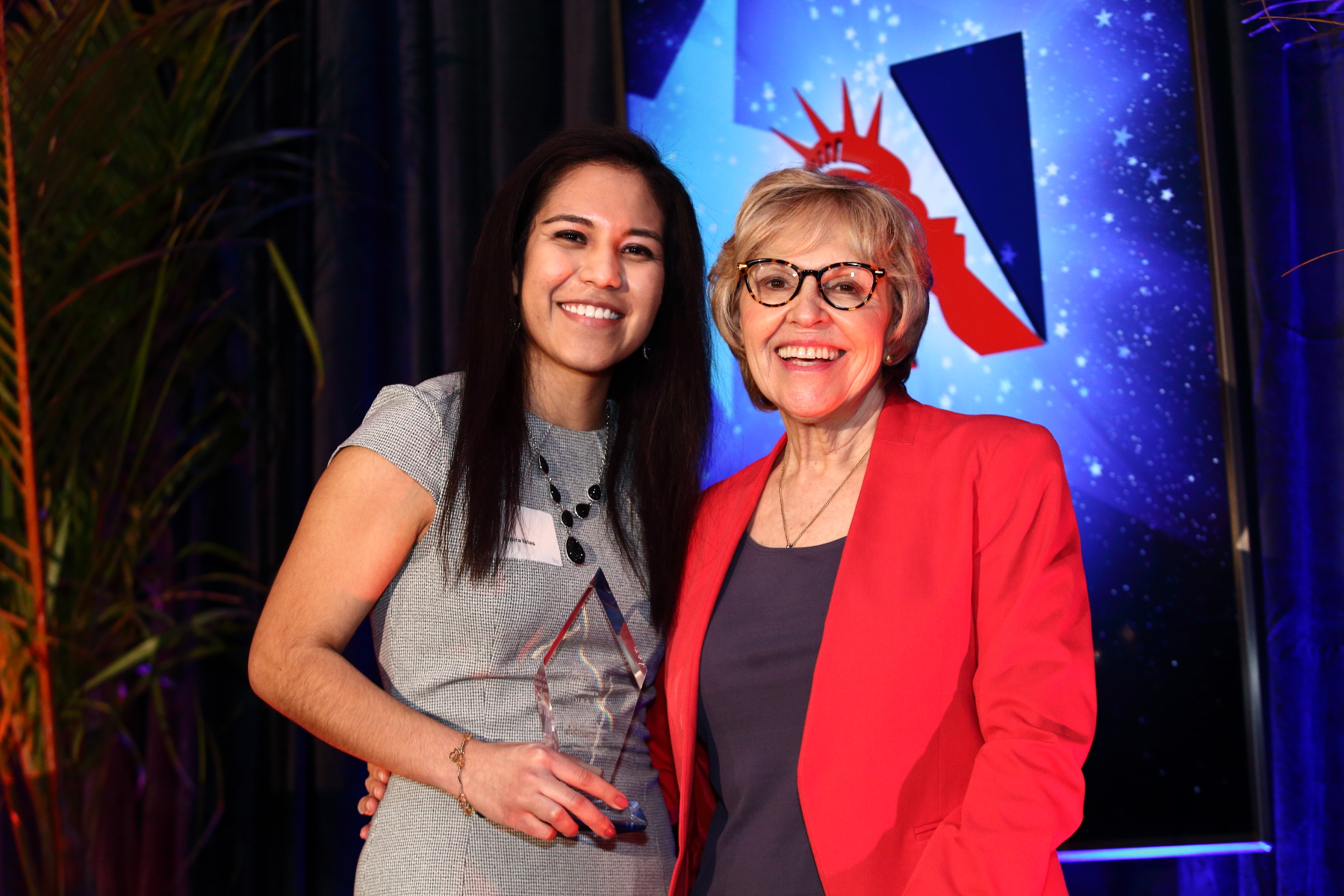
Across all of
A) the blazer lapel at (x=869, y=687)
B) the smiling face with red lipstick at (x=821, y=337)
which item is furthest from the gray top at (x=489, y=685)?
the smiling face with red lipstick at (x=821, y=337)

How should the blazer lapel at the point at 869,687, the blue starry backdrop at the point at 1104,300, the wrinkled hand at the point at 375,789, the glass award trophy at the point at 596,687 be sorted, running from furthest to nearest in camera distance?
the blue starry backdrop at the point at 1104,300 < the wrinkled hand at the point at 375,789 < the glass award trophy at the point at 596,687 < the blazer lapel at the point at 869,687

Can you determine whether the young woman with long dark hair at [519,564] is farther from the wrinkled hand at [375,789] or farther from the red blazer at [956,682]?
the red blazer at [956,682]

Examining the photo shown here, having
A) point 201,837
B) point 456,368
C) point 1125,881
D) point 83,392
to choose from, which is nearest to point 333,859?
point 201,837

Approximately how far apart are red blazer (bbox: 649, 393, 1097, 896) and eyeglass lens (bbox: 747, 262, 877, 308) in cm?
25

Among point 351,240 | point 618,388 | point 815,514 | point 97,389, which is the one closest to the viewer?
point 815,514

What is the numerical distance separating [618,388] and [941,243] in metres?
0.81

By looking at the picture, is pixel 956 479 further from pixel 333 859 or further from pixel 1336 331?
pixel 333 859

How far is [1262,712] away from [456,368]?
66.1 inches

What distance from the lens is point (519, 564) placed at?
4.72ft

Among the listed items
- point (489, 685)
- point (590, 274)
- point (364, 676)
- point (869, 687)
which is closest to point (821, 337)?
point (590, 274)

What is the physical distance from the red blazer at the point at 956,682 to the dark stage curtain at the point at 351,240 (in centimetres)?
133

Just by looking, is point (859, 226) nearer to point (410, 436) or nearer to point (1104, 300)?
point (410, 436)

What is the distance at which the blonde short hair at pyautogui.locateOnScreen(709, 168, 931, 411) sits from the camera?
4.85ft

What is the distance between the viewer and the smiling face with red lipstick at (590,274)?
159 cm
